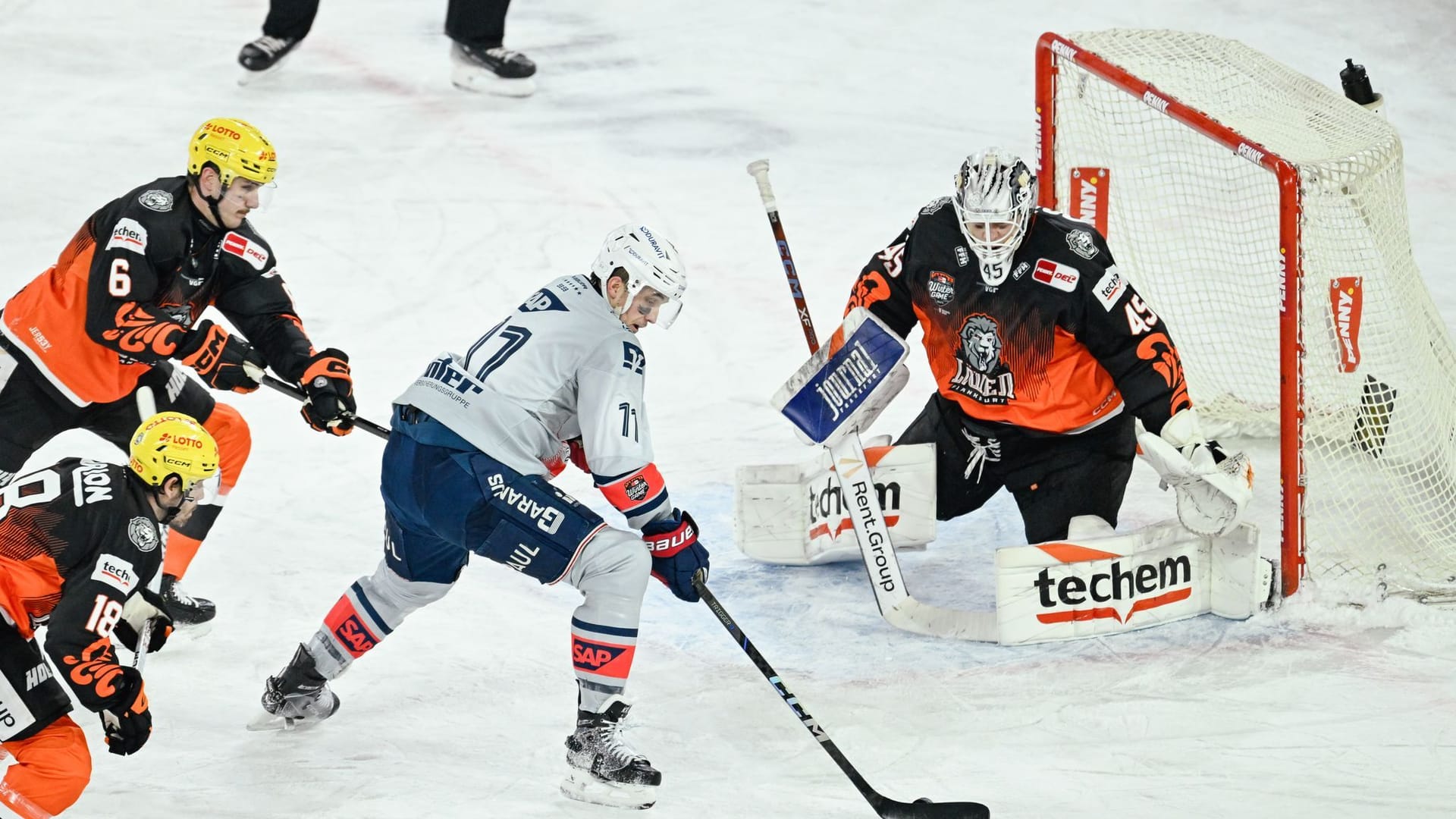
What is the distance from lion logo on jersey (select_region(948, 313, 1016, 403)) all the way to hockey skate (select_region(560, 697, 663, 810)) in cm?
143

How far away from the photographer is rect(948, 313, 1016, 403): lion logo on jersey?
446cm

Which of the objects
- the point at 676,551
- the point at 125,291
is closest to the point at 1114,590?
the point at 676,551

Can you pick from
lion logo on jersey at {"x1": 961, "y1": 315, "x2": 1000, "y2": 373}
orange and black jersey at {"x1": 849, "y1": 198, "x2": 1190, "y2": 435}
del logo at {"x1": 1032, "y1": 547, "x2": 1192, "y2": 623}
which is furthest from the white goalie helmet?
del logo at {"x1": 1032, "y1": 547, "x2": 1192, "y2": 623}

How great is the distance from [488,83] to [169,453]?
5115 millimetres

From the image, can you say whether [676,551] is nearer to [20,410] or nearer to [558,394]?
[558,394]

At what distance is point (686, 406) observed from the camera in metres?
5.83

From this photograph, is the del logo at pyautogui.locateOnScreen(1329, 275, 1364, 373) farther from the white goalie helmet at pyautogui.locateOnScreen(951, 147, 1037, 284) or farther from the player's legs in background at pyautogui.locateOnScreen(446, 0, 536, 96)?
the player's legs in background at pyautogui.locateOnScreen(446, 0, 536, 96)

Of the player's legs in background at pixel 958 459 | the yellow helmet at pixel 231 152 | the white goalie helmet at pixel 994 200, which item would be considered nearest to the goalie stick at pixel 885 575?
the player's legs in background at pixel 958 459

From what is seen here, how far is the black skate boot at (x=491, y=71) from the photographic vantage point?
826 cm

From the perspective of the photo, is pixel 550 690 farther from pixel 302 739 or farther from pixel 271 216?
pixel 271 216

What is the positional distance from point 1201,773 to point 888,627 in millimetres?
990

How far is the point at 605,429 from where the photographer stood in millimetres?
3604

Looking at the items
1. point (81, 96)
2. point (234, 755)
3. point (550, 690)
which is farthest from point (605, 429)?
point (81, 96)

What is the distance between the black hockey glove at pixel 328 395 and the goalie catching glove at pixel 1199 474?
78.2 inches
